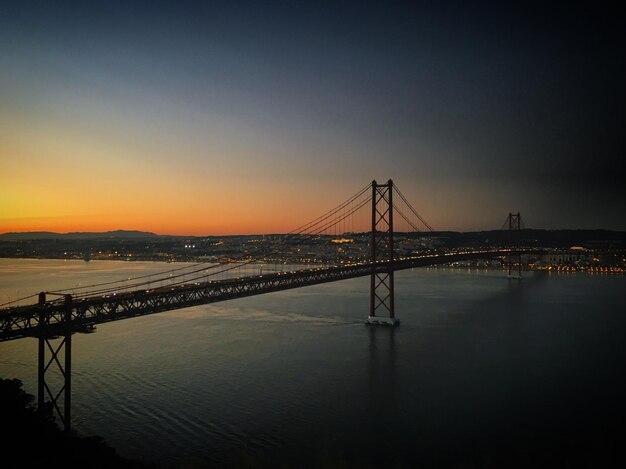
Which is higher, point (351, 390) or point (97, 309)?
point (97, 309)

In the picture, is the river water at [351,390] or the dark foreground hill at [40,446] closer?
the dark foreground hill at [40,446]

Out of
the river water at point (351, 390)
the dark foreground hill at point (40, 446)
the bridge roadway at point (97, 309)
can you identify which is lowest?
the river water at point (351, 390)

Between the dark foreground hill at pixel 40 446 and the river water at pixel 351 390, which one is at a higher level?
the dark foreground hill at pixel 40 446

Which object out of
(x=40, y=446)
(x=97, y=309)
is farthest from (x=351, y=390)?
(x=40, y=446)

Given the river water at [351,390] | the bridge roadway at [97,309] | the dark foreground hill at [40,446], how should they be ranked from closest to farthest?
1. the dark foreground hill at [40,446]
2. the river water at [351,390]
3. the bridge roadway at [97,309]

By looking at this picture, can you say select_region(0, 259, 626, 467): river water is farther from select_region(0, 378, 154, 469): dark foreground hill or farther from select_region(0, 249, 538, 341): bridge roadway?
select_region(0, 249, 538, 341): bridge roadway

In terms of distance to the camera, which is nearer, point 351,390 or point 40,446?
point 40,446

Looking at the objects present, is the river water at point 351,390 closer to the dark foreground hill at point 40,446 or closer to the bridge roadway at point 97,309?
the dark foreground hill at point 40,446

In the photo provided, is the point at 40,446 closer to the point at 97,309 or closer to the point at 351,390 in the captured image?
the point at 97,309

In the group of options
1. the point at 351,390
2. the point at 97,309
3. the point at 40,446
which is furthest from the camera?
the point at 351,390

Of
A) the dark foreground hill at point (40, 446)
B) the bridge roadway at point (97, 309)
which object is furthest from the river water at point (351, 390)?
the bridge roadway at point (97, 309)
